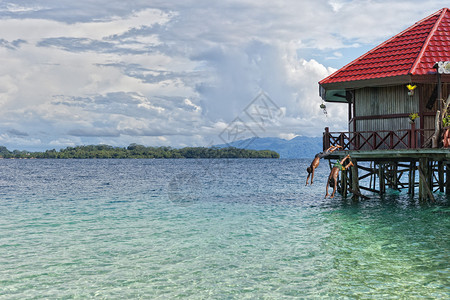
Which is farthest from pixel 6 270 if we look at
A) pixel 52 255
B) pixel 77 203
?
pixel 77 203

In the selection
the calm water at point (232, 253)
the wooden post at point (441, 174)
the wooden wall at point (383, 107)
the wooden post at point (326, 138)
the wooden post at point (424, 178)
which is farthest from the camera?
the wooden post at point (441, 174)

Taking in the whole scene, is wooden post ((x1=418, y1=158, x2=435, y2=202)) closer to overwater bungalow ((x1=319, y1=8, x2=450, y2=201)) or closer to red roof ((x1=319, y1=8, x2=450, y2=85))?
overwater bungalow ((x1=319, y1=8, x2=450, y2=201))

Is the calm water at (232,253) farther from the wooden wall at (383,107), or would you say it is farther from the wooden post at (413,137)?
the wooden wall at (383,107)

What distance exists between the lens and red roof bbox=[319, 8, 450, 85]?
62.1 ft

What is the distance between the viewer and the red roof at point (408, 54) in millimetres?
18922

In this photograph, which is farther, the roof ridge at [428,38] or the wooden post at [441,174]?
the wooden post at [441,174]

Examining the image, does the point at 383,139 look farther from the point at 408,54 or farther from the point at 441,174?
the point at 441,174

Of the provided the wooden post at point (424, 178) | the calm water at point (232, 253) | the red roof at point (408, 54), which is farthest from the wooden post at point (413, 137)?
the calm water at point (232, 253)

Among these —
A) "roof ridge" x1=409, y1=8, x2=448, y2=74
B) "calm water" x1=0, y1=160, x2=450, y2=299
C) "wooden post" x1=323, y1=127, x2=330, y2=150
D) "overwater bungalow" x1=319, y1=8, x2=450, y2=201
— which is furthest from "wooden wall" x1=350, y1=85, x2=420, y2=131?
"calm water" x1=0, y1=160, x2=450, y2=299

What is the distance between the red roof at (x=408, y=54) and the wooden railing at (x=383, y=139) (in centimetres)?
235

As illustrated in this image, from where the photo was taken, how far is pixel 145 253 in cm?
1266

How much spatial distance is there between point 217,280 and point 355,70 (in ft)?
45.4

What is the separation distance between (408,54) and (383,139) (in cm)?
413

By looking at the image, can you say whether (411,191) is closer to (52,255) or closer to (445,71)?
(445,71)
